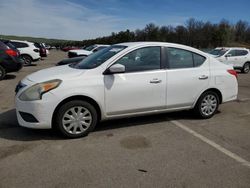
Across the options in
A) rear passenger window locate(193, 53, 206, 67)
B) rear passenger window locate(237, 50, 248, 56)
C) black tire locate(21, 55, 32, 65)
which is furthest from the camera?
black tire locate(21, 55, 32, 65)

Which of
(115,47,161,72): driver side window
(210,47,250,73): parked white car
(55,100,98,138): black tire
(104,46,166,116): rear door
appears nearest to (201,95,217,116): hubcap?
(104,46,166,116): rear door

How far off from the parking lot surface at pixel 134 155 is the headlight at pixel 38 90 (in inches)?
28.4

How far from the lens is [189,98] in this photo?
5520 mm

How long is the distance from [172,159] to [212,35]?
2691 inches

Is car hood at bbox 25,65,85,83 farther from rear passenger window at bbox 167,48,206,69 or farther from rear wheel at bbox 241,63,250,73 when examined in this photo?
rear wheel at bbox 241,63,250,73

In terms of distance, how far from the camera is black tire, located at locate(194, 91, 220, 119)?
18.6ft

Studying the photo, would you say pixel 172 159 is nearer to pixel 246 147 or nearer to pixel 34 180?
A: pixel 246 147

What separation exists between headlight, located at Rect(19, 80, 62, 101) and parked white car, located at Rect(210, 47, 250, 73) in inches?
531

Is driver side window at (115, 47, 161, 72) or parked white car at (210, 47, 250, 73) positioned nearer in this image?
driver side window at (115, 47, 161, 72)

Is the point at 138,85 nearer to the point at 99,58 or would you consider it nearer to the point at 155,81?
the point at 155,81

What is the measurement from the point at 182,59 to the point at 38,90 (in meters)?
2.82

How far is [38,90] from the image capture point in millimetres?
4383

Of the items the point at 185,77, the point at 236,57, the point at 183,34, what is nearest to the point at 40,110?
the point at 185,77

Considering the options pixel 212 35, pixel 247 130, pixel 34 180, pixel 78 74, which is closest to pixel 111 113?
pixel 78 74
